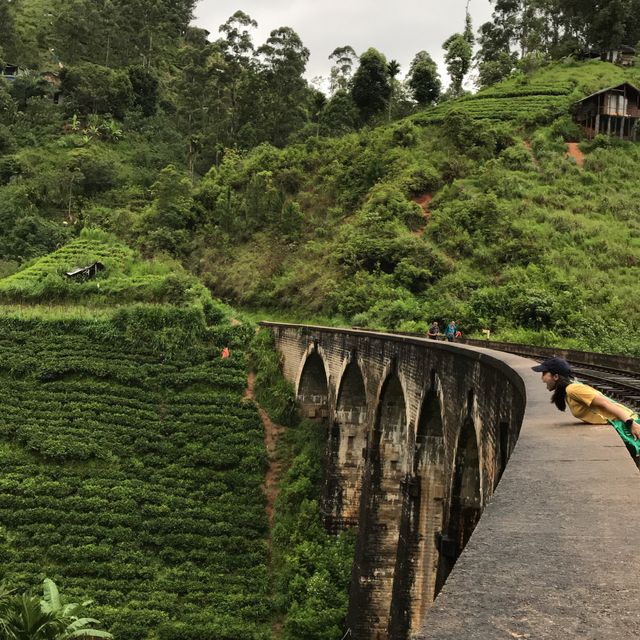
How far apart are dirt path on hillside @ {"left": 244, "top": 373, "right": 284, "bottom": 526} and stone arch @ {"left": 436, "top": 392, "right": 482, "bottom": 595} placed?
1175cm

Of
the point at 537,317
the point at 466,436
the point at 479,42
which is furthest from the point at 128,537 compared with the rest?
the point at 479,42

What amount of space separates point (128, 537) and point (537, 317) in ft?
51.8

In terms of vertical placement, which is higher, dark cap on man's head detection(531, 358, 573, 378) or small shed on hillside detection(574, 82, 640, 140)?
small shed on hillside detection(574, 82, 640, 140)

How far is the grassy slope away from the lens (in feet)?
88.8

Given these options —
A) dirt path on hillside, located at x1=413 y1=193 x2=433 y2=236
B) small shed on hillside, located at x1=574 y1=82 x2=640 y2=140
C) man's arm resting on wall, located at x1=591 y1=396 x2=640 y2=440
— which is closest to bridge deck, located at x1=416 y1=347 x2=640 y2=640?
man's arm resting on wall, located at x1=591 y1=396 x2=640 y2=440

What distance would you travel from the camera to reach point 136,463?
22016mm

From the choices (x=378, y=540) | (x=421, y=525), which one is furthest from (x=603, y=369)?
(x=378, y=540)

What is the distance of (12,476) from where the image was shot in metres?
20.5

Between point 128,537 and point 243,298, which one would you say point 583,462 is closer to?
point 128,537

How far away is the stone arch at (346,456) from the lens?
19.1 metres

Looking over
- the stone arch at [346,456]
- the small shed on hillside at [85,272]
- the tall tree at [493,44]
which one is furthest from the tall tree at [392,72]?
the stone arch at [346,456]

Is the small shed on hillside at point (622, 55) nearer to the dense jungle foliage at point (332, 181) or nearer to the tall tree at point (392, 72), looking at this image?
the dense jungle foliage at point (332, 181)

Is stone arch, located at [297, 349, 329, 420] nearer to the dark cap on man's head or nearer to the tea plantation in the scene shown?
the tea plantation

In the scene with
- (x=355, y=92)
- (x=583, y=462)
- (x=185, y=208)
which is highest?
(x=355, y=92)
